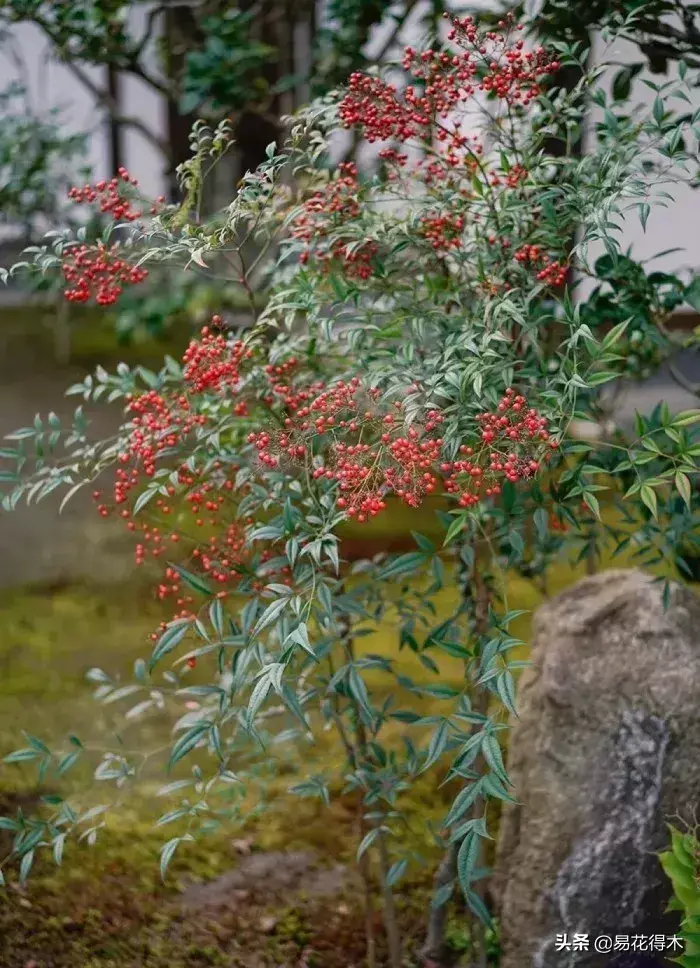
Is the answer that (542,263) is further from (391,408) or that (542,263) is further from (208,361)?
(208,361)

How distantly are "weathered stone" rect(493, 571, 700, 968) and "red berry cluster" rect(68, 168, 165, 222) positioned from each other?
1.09m

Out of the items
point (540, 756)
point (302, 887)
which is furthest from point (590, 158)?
point (302, 887)

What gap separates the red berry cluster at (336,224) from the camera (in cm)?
189

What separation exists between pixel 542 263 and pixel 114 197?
75 cm

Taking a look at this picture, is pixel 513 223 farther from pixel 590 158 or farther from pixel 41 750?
pixel 41 750

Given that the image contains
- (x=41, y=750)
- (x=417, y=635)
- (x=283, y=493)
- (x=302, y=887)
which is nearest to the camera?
(x=283, y=493)

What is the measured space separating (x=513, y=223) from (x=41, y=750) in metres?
1.26

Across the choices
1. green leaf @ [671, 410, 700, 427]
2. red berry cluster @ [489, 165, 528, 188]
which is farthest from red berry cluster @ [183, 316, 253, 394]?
green leaf @ [671, 410, 700, 427]

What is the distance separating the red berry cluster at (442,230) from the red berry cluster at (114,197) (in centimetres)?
47

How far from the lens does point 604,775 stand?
6.92ft

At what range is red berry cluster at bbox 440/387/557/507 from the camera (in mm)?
1512

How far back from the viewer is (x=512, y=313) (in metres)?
1.68

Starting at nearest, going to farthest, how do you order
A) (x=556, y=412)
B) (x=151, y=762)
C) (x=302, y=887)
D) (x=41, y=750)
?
(x=556, y=412) < (x=41, y=750) < (x=302, y=887) < (x=151, y=762)

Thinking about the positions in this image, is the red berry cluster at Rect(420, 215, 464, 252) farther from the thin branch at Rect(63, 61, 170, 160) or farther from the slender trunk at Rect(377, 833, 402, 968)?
the thin branch at Rect(63, 61, 170, 160)
